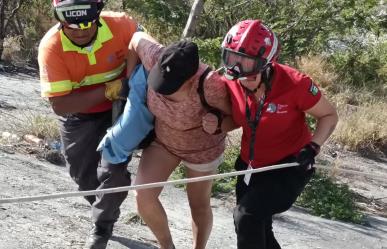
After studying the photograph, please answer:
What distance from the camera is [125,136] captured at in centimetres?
405

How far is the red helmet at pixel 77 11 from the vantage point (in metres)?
4.01

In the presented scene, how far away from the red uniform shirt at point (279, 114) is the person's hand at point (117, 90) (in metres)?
0.67

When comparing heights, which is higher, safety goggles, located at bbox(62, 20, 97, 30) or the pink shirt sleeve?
safety goggles, located at bbox(62, 20, 97, 30)

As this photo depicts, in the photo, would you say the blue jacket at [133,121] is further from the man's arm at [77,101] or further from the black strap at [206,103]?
the black strap at [206,103]

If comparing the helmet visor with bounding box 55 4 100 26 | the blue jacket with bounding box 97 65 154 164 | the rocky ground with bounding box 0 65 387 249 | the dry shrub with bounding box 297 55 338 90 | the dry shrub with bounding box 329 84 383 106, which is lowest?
the dry shrub with bounding box 329 84 383 106

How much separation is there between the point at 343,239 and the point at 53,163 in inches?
114

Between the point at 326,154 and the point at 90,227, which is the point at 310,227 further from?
the point at 326,154

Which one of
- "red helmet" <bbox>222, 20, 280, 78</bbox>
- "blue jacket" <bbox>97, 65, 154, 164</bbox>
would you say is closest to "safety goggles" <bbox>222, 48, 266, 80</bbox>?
"red helmet" <bbox>222, 20, 280, 78</bbox>

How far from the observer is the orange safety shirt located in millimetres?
4172

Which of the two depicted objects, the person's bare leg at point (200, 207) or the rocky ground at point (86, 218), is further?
the rocky ground at point (86, 218)

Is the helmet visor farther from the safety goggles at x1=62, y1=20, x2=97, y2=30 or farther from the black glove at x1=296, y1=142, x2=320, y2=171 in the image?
the black glove at x1=296, y1=142, x2=320, y2=171

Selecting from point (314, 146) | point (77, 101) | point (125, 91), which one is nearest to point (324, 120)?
point (314, 146)

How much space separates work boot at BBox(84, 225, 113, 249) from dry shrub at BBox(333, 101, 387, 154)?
6.14m

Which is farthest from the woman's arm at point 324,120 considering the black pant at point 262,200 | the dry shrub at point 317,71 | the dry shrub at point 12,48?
the dry shrub at point 12,48
